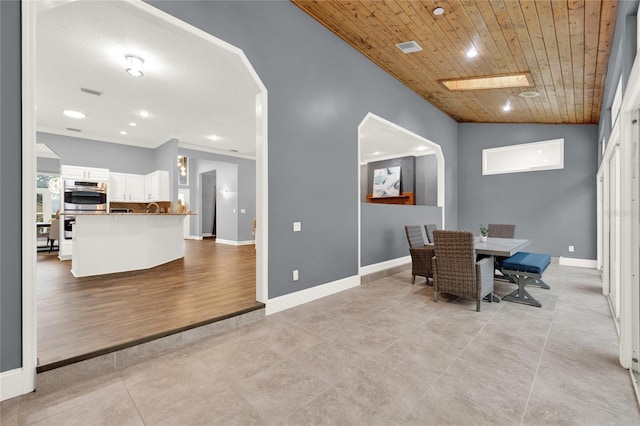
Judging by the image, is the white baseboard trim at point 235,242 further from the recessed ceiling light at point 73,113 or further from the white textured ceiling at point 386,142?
the recessed ceiling light at point 73,113

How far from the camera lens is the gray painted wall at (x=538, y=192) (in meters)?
6.12

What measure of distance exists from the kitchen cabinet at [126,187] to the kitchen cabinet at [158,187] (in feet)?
0.66

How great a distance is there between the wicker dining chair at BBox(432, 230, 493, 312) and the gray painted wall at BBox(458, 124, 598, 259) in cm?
420

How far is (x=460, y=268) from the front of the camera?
11.3 ft

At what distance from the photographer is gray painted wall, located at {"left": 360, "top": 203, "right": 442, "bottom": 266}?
195 inches

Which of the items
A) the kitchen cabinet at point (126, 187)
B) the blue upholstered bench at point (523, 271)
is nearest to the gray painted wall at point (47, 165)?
the kitchen cabinet at point (126, 187)

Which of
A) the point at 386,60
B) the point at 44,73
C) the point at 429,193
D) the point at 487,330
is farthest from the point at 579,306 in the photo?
the point at 44,73

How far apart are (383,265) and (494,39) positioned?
148 inches

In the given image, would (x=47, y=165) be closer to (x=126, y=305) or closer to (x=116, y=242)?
(x=116, y=242)

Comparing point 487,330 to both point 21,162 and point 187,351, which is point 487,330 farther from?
point 21,162

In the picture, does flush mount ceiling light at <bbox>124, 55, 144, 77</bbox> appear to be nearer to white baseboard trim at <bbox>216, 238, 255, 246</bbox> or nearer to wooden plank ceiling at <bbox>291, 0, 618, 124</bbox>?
wooden plank ceiling at <bbox>291, 0, 618, 124</bbox>

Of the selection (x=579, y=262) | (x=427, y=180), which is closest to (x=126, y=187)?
(x=427, y=180)

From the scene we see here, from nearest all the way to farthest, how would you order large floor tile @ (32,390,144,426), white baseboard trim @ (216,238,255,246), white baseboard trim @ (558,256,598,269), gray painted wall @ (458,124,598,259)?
large floor tile @ (32,390,144,426)
white baseboard trim @ (558,256,598,269)
gray painted wall @ (458,124,598,259)
white baseboard trim @ (216,238,255,246)

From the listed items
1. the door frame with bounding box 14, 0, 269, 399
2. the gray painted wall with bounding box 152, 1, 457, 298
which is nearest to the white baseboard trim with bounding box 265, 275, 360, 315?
the gray painted wall with bounding box 152, 1, 457, 298
